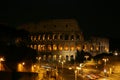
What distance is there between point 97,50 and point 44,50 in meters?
15.2

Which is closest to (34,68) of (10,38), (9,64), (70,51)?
(10,38)

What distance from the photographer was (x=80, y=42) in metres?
84.7

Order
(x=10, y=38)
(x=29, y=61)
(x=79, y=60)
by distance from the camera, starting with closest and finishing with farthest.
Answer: (x=29, y=61) < (x=10, y=38) < (x=79, y=60)

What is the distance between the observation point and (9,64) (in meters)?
34.5

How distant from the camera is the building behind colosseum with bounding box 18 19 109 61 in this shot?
84.4 m

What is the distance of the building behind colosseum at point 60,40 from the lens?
84438 mm

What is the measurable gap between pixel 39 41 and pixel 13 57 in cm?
5065

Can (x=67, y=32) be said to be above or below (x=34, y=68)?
above

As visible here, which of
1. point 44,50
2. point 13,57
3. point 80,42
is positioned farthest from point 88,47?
point 13,57

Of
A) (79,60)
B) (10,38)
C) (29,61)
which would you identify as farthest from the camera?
(79,60)

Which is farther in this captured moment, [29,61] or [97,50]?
[97,50]

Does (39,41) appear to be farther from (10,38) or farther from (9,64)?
(9,64)

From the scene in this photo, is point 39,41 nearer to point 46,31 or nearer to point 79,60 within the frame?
point 46,31

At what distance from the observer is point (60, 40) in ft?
280
